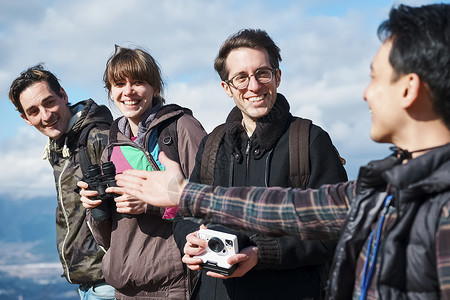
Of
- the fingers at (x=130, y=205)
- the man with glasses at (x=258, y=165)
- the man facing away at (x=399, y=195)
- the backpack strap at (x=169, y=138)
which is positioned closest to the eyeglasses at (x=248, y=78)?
the man with glasses at (x=258, y=165)

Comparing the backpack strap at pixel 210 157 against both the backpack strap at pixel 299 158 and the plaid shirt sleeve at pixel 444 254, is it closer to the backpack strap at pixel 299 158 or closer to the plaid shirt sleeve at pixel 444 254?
the backpack strap at pixel 299 158

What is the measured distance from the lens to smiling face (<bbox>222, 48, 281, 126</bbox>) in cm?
391

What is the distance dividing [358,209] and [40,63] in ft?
16.6

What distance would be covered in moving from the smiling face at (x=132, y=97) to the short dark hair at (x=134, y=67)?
0.18 ft

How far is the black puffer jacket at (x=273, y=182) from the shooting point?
11.4 ft

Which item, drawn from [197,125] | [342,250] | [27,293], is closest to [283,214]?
[342,250]

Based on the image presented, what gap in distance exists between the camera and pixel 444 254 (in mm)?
2029

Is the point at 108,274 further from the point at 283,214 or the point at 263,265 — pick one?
the point at 283,214

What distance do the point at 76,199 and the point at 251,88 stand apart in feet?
8.24

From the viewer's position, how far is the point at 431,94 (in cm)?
227

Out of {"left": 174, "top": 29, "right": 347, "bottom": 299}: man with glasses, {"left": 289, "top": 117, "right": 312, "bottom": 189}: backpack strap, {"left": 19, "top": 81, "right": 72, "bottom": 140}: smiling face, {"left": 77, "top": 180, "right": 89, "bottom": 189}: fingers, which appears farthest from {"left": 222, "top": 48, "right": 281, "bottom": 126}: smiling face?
{"left": 19, "top": 81, "right": 72, "bottom": 140}: smiling face

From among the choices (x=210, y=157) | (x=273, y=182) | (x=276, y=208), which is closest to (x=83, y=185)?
(x=210, y=157)

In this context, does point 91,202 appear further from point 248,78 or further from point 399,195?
point 399,195

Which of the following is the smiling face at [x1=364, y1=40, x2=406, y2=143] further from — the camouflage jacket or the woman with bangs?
the camouflage jacket
